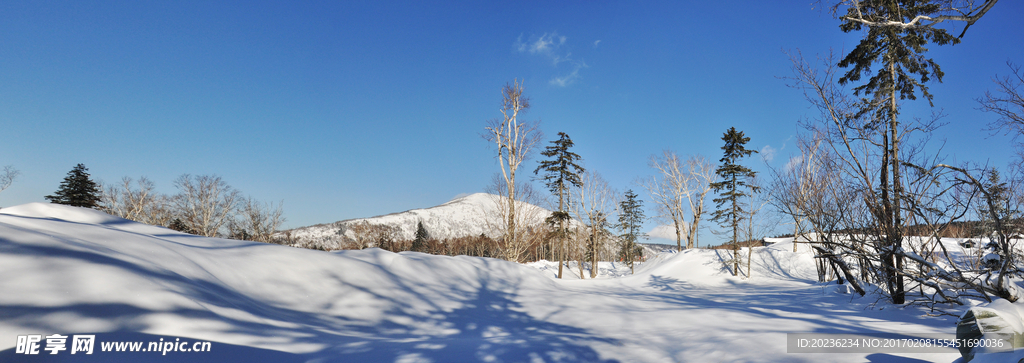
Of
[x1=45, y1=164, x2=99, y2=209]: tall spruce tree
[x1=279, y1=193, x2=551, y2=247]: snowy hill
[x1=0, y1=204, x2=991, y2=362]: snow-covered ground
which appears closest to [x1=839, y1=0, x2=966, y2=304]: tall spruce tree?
[x1=0, y1=204, x2=991, y2=362]: snow-covered ground

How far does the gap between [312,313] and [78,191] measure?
39.3 metres

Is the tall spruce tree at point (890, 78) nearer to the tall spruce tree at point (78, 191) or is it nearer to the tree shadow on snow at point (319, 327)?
the tree shadow on snow at point (319, 327)

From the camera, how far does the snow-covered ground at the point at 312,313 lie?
237 centimetres

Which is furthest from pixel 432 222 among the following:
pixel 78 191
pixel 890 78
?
pixel 890 78

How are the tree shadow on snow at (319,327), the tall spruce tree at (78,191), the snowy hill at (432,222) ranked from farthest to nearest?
the snowy hill at (432,222) → the tall spruce tree at (78,191) → the tree shadow on snow at (319,327)

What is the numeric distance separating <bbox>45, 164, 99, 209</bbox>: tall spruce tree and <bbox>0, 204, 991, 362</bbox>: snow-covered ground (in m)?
35.3

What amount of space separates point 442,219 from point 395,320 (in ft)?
391

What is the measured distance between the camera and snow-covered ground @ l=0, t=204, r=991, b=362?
7.77 feet

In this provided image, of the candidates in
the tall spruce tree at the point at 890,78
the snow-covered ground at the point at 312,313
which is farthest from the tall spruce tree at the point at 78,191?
the tall spruce tree at the point at 890,78

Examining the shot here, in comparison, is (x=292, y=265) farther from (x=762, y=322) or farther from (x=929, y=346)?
(x=929, y=346)

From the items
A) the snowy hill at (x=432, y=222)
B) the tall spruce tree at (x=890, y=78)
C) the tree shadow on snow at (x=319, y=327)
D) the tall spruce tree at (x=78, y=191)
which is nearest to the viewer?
the tree shadow on snow at (x=319, y=327)

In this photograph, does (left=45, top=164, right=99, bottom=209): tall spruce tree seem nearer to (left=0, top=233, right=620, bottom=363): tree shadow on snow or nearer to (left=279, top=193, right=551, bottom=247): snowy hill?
(left=0, top=233, right=620, bottom=363): tree shadow on snow

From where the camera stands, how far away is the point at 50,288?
7.62 feet

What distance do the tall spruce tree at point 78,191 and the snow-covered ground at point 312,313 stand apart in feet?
116
